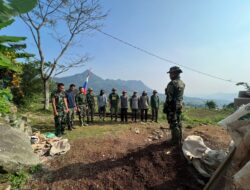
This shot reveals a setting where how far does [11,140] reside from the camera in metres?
7.45

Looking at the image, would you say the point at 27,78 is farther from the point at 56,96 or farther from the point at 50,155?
the point at 50,155

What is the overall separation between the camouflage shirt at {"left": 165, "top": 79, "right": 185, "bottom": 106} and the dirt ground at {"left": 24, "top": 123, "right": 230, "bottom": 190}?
107 cm

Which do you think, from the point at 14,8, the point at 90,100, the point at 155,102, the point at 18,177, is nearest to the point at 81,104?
the point at 90,100

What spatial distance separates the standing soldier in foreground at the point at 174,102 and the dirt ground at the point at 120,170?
0.39 m

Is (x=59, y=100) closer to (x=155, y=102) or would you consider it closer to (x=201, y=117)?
(x=155, y=102)

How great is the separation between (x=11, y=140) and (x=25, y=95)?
13.2 metres

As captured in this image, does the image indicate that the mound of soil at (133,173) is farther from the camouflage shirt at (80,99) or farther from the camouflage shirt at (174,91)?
the camouflage shirt at (80,99)

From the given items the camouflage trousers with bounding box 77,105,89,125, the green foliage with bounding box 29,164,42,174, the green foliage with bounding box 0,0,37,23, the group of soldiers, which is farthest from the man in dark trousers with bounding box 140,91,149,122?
the green foliage with bounding box 0,0,37,23

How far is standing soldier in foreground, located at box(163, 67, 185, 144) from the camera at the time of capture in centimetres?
734

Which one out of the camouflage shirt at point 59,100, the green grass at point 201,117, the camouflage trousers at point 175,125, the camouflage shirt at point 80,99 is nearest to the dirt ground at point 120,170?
the camouflage trousers at point 175,125

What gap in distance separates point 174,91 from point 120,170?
2332mm

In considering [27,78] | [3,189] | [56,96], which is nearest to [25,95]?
[27,78]

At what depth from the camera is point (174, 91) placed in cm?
737

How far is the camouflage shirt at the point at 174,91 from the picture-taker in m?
7.36
